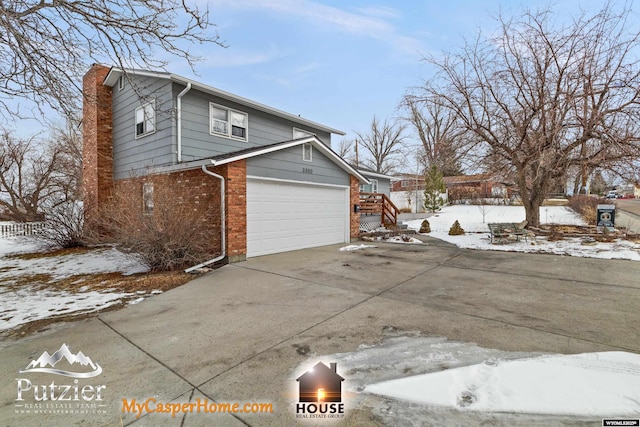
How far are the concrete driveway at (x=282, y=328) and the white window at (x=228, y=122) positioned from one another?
5.79m

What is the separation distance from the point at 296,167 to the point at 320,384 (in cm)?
767

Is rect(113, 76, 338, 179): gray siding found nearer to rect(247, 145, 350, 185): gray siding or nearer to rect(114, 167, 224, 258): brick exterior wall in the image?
rect(247, 145, 350, 185): gray siding

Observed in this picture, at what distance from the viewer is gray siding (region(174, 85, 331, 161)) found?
30.3 feet

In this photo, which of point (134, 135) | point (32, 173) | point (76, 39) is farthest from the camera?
point (32, 173)

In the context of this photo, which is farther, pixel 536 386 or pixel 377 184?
pixel 377 184

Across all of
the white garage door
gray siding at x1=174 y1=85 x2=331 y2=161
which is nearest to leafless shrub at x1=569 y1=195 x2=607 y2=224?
the white garage door

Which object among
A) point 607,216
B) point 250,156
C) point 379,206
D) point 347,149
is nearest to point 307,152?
point 250,156

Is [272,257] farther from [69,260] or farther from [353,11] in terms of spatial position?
[353,11]

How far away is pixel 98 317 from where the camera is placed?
4.11 m

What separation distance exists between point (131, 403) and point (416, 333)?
9.29 feet

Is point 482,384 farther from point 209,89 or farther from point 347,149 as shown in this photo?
point 347,149

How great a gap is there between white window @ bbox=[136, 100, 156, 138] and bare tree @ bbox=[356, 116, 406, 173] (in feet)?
92.7

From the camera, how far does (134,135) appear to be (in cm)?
1064

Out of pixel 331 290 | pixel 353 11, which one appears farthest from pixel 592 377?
pixel 353 11
